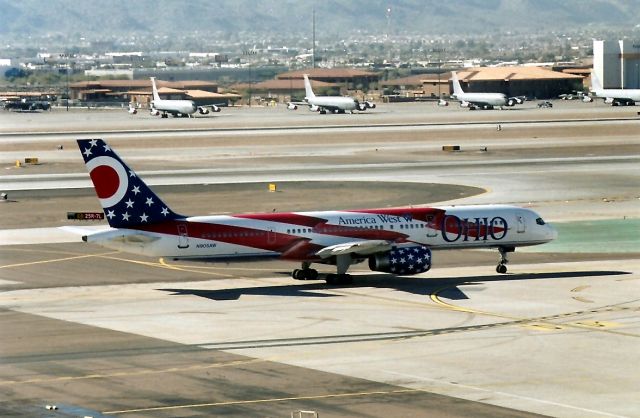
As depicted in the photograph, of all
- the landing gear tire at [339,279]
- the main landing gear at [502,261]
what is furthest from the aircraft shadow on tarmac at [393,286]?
the main landing gear at [502,261]

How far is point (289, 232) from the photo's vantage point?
7281 centimetres

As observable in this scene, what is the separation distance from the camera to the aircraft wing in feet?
233

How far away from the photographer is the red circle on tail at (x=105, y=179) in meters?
70.7

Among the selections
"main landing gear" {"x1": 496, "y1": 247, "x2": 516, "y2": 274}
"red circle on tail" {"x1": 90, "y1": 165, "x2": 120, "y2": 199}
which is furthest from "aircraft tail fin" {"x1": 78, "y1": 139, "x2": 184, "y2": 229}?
"main landing gear" {"x1": 496, "y1": 247, "x2": 516, "y2": 274}

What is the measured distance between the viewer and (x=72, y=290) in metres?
71.9

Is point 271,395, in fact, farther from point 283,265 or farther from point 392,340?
point 283,265

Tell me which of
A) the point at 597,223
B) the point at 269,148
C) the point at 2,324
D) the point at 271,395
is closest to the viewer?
the point at 271,395

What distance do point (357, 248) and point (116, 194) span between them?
13.2m

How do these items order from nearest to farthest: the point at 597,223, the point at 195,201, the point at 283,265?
the point at 283,265, the point at 597,223, the point at 195,201

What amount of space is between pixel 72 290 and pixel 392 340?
2234 centimetres

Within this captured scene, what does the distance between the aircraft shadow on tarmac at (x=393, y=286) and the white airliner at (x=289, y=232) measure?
104cm

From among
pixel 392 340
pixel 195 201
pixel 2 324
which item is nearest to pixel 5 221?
pixel 195 201

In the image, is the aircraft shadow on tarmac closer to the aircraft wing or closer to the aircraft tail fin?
the aircraft wing

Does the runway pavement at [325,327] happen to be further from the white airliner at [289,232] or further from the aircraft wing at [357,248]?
the aircraft wing at [357,248]
